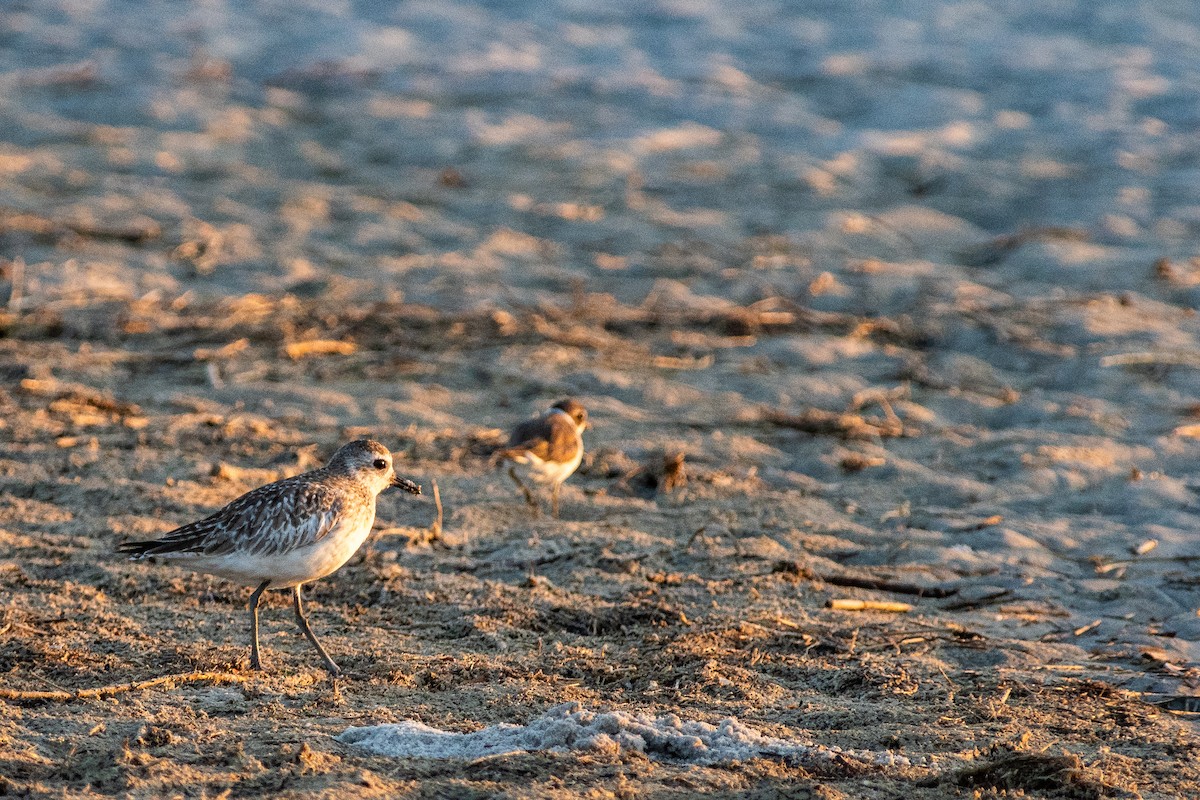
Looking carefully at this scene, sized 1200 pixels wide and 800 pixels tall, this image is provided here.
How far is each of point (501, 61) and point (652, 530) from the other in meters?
9.26

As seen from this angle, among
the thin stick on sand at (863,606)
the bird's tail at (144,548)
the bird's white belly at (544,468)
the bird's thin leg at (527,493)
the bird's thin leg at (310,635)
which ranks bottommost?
the bird's thin leg at (527,493)

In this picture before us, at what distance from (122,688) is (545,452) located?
8.70 feet

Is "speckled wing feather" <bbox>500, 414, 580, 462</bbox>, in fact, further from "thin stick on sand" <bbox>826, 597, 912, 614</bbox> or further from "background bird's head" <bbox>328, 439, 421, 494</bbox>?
"thin stick on sand" <bbox>826, 597, 912, 614</bbox>

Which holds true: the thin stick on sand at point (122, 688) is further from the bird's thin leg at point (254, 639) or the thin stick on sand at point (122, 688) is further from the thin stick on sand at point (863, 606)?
the thin stick on sand at point (863, 606)

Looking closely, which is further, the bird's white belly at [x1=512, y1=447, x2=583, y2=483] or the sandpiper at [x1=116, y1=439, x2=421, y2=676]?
the bird's white belly at [x1=512, y1=447, x2=583, y2=483]

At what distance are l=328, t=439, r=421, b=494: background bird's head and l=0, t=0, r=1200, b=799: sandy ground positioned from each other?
435mm

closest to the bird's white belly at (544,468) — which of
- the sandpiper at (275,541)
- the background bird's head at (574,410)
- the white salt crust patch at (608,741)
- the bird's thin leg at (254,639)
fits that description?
the background bird's head at (574,410)

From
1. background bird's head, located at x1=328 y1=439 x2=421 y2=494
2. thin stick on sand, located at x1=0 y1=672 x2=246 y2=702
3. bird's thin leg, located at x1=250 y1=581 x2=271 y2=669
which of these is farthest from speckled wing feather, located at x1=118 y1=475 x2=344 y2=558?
thin stick on sand, located at x1=0 y1=672 x2=246 y2=702

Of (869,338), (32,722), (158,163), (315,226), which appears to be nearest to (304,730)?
(32,722)

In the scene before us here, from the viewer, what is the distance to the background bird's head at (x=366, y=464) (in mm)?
5672

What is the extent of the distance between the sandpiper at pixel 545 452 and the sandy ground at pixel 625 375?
18cm

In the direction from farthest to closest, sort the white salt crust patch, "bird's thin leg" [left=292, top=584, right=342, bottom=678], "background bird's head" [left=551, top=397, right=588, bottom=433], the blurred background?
1. the blurred background
2. "background bird's head" [left=551, top=397, right=588, bottom=433]
3. "bird's thin leg" [left=292, top=584, right=342, bottom=678]
4. the white salt crust patch

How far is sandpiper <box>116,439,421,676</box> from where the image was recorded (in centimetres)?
508

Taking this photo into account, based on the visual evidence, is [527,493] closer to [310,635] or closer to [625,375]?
[625,375]
